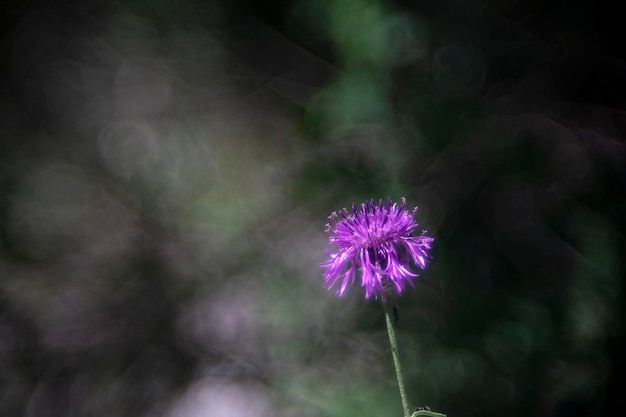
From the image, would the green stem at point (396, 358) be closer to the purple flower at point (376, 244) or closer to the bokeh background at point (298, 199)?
the purple flower at point (376, 244)

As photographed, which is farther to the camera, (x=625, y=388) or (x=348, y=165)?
(x=348, y=165)

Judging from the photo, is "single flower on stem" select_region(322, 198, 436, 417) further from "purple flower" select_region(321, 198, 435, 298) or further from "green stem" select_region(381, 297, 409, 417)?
"green stem" select_region(381, 297, 409, 417)

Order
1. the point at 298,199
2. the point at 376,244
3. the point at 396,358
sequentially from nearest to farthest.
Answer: the point at 396,358 < the point at 376,244 < the point at 298,199

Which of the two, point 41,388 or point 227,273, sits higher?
point 227,273

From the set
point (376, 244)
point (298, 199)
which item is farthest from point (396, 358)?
point (298, 199)

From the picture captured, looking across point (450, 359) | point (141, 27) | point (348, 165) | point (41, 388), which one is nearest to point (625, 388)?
point (450, 359)

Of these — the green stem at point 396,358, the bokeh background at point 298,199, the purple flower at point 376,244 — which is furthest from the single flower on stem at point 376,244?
the bokeh background at point 298,199

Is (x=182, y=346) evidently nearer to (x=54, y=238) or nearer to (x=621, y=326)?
(x=54, y=238)

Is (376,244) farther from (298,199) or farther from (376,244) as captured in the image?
(298,199)

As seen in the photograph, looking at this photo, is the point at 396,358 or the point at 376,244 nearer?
the point at 396,358
